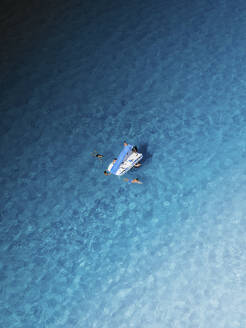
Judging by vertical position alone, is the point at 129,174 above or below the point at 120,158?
below

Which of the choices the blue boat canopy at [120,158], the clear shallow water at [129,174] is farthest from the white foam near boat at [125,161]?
the clear shallow water at [129,174]

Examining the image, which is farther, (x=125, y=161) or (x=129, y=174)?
(x=129, y=174)

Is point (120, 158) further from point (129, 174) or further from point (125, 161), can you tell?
point (129, 174)

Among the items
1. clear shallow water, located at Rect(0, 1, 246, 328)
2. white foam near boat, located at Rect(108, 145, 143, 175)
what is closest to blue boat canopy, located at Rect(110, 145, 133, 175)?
white foam near boat, located at Rect(108, 145, 143, 175)

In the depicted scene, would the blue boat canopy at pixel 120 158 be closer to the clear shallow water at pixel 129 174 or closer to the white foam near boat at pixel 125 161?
the white foam near boat at pixel 125 161

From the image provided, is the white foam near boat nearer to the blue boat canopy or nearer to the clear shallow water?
the blue boat canopy

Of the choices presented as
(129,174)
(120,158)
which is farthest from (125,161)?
(129,174)
